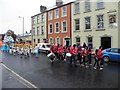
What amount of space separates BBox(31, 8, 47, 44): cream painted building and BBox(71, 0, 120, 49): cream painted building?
32.3ft

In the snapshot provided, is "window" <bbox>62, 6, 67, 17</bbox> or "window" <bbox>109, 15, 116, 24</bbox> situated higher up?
"window" <bbox>62, 6, 67, 17</bbox>

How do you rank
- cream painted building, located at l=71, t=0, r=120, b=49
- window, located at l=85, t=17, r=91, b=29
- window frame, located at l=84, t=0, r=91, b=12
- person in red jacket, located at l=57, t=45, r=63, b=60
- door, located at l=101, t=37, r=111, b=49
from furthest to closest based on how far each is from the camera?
window frame, located at l=84, t=0, r=91, b=12 → window, located at l=85, t=17, r=91, b=29 → door, located at l=101, t=37, r=111, b=49 → cream painted building, located at l=71, t=0, r=120, b=49 → person in red jacket, located at l=57, t=45, r=63, b=60

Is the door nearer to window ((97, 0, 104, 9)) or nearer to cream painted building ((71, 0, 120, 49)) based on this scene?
cream painted building ((71, 0, 120, 49))

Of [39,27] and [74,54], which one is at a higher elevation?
[39,27]

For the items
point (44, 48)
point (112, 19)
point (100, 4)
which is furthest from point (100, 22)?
point (44, 48)

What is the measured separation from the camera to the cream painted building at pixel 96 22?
25.5 meters

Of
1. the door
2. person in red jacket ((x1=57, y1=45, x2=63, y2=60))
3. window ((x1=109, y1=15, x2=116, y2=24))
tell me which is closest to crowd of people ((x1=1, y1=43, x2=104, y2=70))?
person in red jacket ((x1=57, y1=45, x2=63, y2=60))

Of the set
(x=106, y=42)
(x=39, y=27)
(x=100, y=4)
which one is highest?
(x=100, y=4)

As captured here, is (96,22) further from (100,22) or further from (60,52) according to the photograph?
(60,52)

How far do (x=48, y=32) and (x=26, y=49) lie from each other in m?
16.0

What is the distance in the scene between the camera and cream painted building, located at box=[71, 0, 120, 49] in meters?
25.5

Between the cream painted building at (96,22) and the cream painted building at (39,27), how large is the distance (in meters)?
9.84

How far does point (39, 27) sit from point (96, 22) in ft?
57.4

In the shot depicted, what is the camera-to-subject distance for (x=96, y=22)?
92.5 ft
